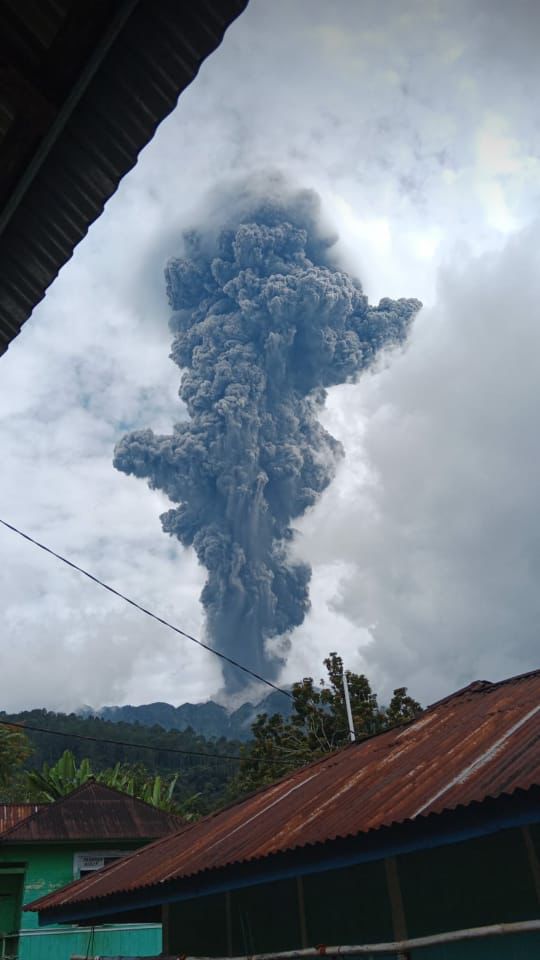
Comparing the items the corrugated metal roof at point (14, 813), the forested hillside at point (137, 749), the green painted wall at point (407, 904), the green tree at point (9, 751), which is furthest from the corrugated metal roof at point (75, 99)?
the forested hillside at point (137, 749)

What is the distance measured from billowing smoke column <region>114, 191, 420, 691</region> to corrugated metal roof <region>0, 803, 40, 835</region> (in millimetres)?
86306

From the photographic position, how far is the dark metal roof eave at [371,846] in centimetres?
429

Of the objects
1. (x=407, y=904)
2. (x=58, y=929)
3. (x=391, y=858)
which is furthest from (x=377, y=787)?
(x=58, y=929)

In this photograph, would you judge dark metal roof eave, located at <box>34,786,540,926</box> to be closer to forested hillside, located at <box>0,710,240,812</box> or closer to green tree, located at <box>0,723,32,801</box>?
green tree, located at <box>0,723,32,801</box>

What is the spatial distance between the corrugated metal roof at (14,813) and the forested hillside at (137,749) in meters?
45.7

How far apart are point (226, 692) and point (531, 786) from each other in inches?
6613

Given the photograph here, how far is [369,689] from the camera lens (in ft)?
111

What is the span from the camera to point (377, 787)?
6.14 m

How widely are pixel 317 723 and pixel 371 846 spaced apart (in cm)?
2928

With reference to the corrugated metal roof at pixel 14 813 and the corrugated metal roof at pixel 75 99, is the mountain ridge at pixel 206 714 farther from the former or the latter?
the corrugated metal roof at pixel 75 99

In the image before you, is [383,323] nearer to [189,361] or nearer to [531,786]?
[189,361]

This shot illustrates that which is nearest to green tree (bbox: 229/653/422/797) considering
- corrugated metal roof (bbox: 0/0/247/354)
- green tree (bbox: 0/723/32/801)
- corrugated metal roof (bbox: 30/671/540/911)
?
green tree (bbox: 0/723/32/801)

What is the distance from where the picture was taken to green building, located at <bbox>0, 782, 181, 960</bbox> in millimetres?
14078

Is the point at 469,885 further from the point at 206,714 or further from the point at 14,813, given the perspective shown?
the point at 206,714
